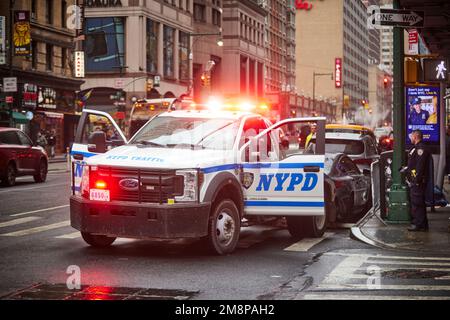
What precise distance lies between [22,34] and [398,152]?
3341 centimetres

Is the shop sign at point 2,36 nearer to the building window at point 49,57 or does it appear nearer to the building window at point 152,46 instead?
the building window at point 49,57

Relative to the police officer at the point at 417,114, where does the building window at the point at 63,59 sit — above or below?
above

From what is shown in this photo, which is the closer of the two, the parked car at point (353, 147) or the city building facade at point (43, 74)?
the parked car at point (353, 147)

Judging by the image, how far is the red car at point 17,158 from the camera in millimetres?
23344

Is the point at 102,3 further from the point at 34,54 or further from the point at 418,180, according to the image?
the point at 418,180

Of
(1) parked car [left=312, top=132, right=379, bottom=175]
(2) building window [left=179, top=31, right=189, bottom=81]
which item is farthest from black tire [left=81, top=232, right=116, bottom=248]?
(2) building window [left=179, top=31, right=189, bottom=81]

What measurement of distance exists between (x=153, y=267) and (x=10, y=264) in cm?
186

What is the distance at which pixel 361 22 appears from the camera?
198375 mm

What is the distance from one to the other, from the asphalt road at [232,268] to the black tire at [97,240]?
4.7 inches

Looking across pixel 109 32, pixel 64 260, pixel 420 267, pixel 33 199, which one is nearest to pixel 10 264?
pixel 64 260

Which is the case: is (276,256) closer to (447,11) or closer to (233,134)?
(233,134)

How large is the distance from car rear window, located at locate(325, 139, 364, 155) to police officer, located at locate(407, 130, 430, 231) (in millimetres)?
6342

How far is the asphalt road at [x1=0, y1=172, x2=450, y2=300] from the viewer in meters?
8.14

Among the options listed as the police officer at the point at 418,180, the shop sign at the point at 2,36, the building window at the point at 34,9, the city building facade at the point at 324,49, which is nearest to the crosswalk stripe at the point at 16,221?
the police officer at the point at 418,180
